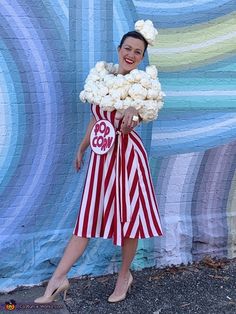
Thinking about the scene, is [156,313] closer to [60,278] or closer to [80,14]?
[60,278]

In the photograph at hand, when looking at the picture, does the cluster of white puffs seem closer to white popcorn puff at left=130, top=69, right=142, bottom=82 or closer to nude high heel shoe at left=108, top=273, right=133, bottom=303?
white popcorn puff at left=130, top=69, right=142, bottom=82

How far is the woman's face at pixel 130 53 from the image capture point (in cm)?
356

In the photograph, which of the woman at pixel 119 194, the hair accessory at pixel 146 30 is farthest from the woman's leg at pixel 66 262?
the hair accessory at pixel 146 30

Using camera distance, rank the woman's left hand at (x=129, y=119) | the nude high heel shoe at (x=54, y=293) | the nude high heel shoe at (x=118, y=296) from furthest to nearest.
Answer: the nude high heel shoe at (x=118, y=296)
the nude high heel shoe at (x=54, y=293)
the woman's left hand at (x=129, y=119)

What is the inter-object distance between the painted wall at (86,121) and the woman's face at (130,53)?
0.55 meters

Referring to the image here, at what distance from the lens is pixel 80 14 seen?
4031mm

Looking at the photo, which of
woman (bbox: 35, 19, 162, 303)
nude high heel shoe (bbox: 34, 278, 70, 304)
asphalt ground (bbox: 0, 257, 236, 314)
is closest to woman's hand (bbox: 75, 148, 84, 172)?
woman (bbox: 35, 19, 162, 303)

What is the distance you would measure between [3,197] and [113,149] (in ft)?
2.83

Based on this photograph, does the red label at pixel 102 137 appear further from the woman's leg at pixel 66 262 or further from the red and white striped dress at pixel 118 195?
the woman's leg at pixel 66 262

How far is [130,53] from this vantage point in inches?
140

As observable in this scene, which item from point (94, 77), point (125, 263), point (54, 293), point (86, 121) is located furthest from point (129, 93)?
point (54, 293)

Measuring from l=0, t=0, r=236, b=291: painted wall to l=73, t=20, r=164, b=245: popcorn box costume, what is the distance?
0.42m

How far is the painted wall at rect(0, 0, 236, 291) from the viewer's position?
3.94 metres

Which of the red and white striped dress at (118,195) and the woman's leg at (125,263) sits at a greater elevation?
the red and white striped dress at (118,195)
